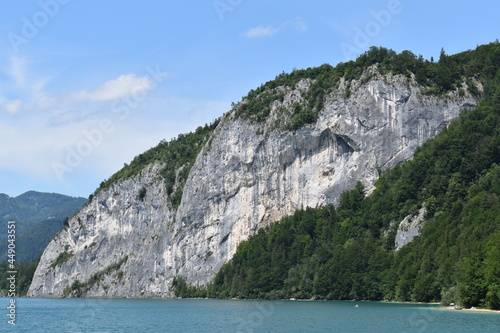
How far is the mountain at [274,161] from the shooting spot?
133375 millimetres

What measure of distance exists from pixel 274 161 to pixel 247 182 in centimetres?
741

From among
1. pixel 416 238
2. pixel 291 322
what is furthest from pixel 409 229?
pixel 291 322

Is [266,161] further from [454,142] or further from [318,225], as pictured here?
[454,142]

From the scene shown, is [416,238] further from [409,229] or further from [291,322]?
[291,322]

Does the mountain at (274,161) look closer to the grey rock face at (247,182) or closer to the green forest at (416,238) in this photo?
the grey rock face at (247,182)

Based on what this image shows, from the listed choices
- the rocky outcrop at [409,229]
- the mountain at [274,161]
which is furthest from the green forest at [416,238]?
the mountain at [274,161]

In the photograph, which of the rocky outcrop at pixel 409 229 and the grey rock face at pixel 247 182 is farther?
the grey rock face at pixel 247 182

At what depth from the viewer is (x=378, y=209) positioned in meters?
122

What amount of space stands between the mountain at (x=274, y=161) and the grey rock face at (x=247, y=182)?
0.22 metres

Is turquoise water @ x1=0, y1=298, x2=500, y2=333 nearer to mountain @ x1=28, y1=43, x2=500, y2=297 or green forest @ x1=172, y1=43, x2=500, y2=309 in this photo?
green forest @ x1=172, y1=43, x2=500, y2=309

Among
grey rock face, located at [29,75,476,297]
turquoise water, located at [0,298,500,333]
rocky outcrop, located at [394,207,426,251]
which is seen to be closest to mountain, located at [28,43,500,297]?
grey rock face, located at [29,75,476,297]

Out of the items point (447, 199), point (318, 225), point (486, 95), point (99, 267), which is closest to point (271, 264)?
point (318, 225)

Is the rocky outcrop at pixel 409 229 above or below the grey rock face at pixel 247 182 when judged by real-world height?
below

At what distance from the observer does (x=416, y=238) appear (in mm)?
104375
